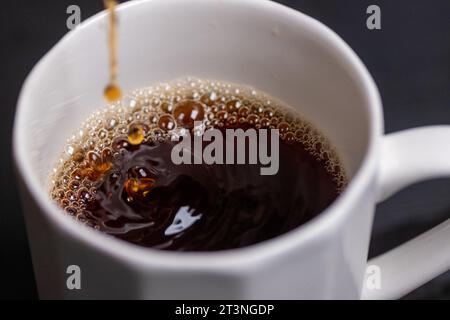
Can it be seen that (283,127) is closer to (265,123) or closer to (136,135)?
(265,123)

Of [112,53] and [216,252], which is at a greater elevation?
[112,53]

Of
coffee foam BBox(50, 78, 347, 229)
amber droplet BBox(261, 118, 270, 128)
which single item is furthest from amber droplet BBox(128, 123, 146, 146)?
amber droplet BBox(261, 118, 270, 128)

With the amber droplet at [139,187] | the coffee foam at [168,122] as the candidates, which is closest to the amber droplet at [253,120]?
the coffee foam at [168,122]

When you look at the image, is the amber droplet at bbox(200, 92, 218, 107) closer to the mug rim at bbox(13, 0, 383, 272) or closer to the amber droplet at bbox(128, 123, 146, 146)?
the amber droplet at bbox(128, 123, 146, 146)

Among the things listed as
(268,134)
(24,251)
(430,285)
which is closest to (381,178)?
(268,134)

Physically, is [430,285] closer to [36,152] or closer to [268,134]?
[268,134]

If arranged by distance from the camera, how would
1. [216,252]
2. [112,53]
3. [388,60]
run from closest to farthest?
[216,252] → [112,53] → [388,60]

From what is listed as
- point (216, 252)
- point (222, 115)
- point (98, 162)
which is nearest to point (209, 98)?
point (222, 115)
